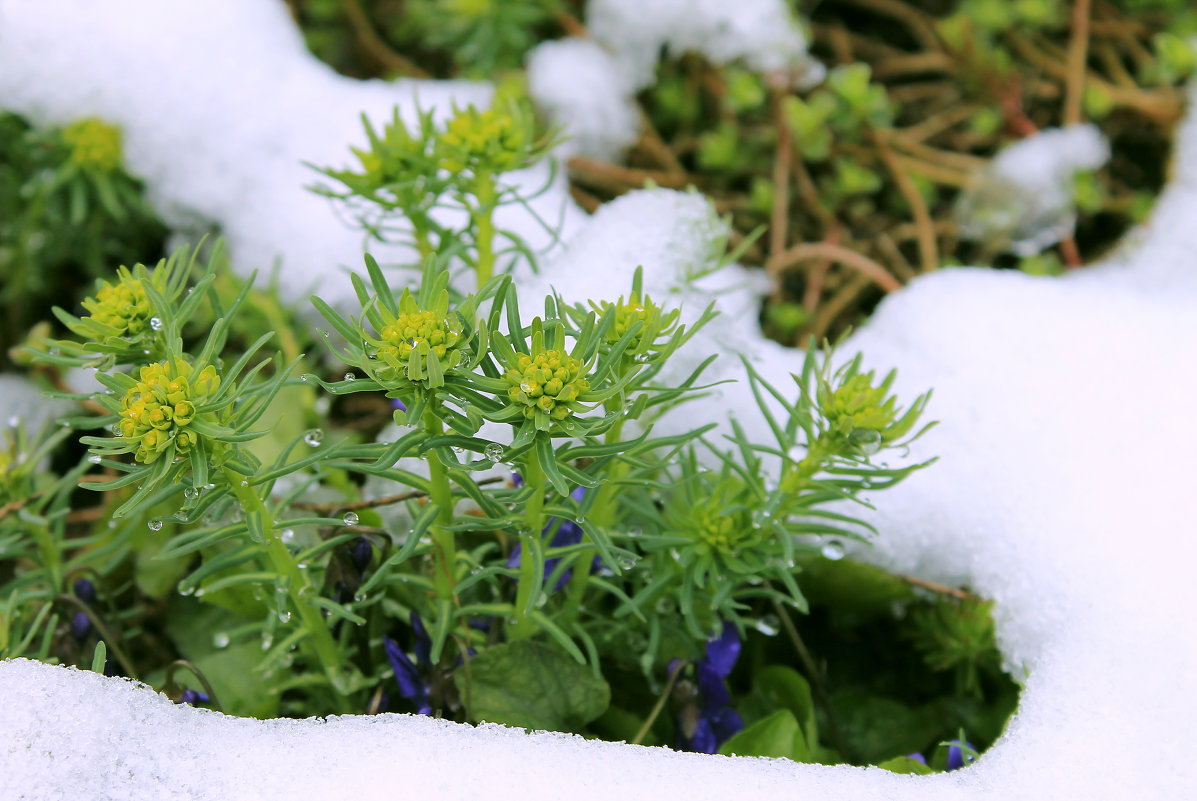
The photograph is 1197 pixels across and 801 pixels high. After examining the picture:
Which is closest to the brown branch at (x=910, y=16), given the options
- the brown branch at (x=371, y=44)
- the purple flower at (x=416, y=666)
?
the brown branch at (x=371, y=44)

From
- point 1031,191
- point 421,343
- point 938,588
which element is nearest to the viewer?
point 421,343

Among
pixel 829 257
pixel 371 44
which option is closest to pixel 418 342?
pixel 829 257

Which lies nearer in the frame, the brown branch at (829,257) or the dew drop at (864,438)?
the dew drop at (864,438)

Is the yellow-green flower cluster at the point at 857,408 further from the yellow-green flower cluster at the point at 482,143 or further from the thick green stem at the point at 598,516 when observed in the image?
the yellow-green flower cluster at the point at 482,143

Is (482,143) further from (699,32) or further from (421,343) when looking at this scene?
(699,32)

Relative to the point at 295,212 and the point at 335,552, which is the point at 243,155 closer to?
the point at 295,212

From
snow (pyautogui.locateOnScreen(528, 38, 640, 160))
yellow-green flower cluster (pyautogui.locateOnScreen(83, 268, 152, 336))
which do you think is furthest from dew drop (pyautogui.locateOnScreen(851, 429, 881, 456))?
snow (pyautogui.locateOnScreen(528, 38, 640, 160))
